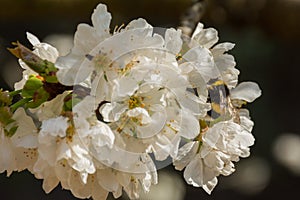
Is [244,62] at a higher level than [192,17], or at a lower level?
lower

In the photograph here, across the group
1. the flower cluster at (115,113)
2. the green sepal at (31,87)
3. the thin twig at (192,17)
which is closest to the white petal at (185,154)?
the flower cluster at (115,113)

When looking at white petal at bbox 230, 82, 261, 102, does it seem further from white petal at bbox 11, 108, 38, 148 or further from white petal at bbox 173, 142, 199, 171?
white petal at bbox 11, 108, 38, 148

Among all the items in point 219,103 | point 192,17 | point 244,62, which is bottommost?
point 244,62

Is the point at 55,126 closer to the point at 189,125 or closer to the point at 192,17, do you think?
→ the point at 189,125

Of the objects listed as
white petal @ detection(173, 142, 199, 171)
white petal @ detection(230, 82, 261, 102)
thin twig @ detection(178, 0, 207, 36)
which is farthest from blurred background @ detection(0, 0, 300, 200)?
white petal @ detection(173, 142, 199, 171)

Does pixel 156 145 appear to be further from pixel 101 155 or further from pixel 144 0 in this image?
pixel 144 0

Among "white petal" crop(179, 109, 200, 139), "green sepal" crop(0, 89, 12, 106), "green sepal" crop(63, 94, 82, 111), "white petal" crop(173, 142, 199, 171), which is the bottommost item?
"white petal" crop(173, 142, 199, 171)

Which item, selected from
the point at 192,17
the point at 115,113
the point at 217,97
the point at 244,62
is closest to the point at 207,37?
the point at 217,97
